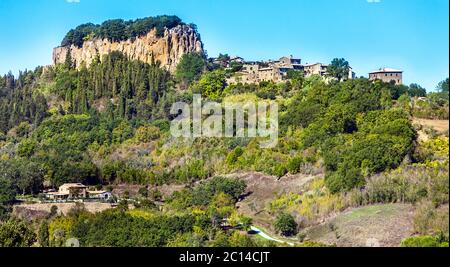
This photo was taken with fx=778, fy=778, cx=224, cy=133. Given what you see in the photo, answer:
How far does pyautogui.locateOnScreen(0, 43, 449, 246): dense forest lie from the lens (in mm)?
16750

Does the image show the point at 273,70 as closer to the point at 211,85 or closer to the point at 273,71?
the point at 273,71

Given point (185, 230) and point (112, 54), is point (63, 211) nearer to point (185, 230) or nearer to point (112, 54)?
point (185, 230)

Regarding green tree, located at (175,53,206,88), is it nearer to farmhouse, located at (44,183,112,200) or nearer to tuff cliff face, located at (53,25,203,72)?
tuff cliff face, located at (53,25,203,72)

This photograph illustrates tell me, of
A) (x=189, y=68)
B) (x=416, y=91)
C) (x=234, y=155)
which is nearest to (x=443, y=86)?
(x=416, y=91)

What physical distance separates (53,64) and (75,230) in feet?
71.1

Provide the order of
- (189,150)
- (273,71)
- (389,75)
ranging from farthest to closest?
(273,71) < (389,75) < (189,150)

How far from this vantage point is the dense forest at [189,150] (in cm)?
1675

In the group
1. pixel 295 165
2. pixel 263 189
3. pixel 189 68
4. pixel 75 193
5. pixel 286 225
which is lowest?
pixel 286 225

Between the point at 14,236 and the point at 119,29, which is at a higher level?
the point at 119,29

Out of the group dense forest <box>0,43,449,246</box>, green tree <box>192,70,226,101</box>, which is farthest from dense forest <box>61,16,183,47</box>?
green tree <box>192,70,226,101</box>

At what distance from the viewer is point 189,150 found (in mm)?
24594

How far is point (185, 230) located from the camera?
1636cm

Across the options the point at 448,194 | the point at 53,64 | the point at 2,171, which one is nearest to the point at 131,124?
the point at 2,171

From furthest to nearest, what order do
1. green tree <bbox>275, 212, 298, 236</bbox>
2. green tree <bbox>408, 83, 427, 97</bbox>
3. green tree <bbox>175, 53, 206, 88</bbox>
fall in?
green tree <bbox>175, 53, 206, 88</bbox>, green tree <bbox>408, 83, 427, 97</bbox>, green tree <bbox>275, 212, 298, 236</bbox>
